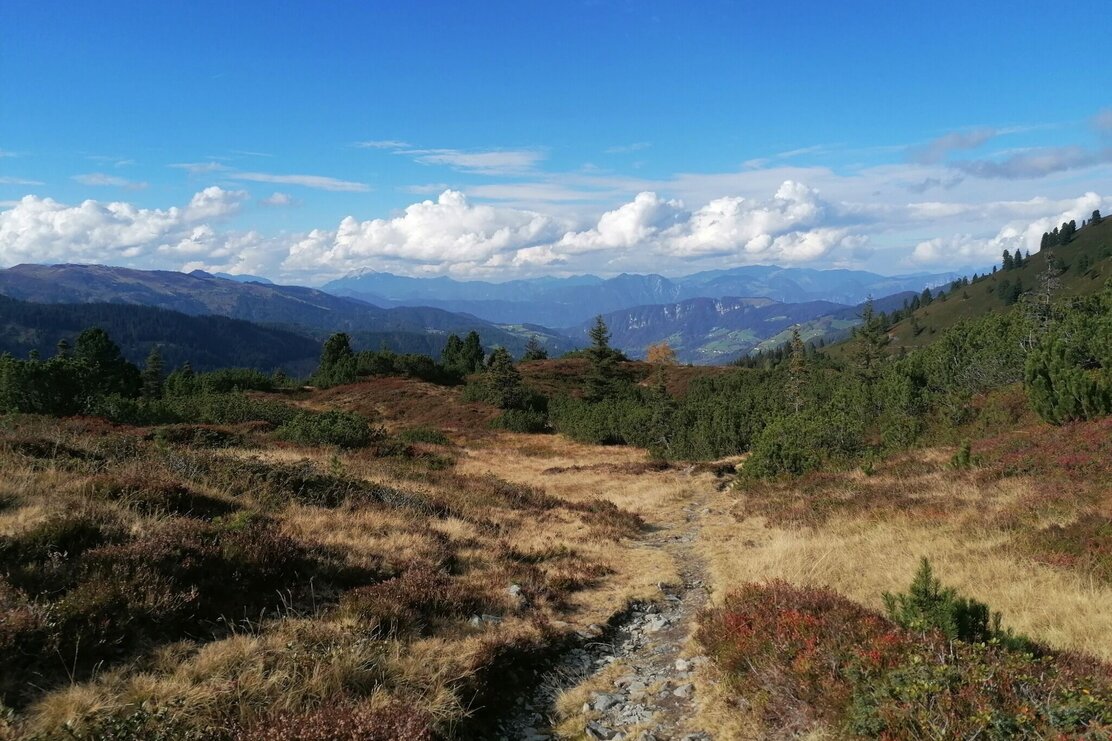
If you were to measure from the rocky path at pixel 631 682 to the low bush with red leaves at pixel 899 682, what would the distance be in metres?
0.67

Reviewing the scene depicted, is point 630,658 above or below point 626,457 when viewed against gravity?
above

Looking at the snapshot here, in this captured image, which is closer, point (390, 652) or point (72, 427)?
point (390, 652)

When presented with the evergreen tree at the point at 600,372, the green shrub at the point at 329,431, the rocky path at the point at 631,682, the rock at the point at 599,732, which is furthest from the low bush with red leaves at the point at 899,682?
the evergreen tree at the point at 600,372

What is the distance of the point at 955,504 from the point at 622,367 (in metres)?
68.8

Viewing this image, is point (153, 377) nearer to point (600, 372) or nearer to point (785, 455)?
point (600, 372)

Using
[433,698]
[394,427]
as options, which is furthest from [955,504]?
[394,427]

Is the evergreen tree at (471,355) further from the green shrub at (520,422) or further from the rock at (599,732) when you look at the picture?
the rock at (599,732)

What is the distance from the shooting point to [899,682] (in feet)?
15.2

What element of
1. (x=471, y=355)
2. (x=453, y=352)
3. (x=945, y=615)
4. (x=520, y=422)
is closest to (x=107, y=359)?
(x=471, y=355)

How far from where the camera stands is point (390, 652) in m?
5.98

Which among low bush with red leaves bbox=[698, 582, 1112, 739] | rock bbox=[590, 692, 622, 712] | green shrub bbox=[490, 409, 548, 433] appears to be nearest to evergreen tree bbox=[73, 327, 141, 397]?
green shrub bbox=[490, 409, 548, 433]

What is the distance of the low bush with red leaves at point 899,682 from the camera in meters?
4.00

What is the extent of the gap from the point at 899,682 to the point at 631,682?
3.02 metres

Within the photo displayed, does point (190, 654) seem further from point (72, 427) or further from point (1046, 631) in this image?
point (72, 427)
